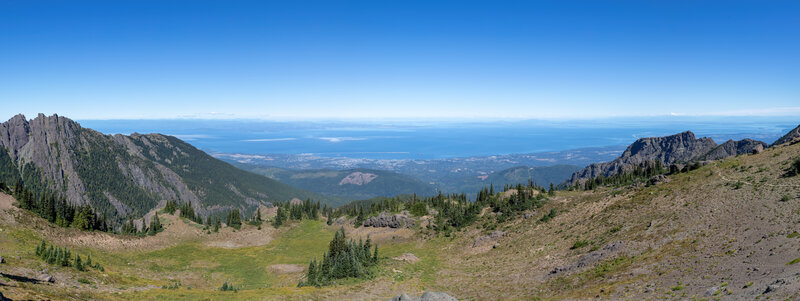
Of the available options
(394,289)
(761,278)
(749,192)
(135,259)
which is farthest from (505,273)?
(135,259)

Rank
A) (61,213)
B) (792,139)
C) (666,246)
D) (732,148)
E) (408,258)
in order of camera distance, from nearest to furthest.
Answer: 1. (666,246)
2. (408,258)
3. (792,139)
4. (61,213)
5. (732,148)

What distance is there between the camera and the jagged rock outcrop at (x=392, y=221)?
8725 cm

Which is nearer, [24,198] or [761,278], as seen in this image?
[761,278]

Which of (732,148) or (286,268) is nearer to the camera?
(286,268)

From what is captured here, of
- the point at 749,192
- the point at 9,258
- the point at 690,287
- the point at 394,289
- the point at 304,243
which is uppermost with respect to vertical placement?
the point at 749,192

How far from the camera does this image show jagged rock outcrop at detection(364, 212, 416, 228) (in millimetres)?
A: 87250

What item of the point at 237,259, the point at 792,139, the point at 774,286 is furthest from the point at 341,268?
the point at 792,139

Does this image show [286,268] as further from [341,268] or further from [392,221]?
[392,221]

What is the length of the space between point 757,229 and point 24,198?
5174 inches

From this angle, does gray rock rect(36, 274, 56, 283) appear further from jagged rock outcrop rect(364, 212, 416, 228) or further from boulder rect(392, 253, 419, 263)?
jagged rock outcrop rect(364, 212, 416, 228)

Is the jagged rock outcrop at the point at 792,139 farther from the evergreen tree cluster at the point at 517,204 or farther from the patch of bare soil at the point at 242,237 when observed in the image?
the patch of bare soil at the point at 242,237

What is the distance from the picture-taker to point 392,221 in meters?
88.9

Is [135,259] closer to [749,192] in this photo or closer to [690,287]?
[690,287]

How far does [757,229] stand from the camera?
3167 cm
